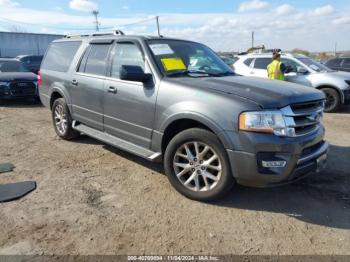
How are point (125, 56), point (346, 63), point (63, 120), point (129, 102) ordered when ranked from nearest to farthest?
point (129, 102)
point (125, 56)
point (63, 120)
point (346, 63)

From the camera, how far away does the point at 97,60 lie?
5305 mm

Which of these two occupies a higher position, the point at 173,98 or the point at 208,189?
the point at 173,98

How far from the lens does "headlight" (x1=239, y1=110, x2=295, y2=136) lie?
3.37m

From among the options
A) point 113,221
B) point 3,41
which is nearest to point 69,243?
point 113,221

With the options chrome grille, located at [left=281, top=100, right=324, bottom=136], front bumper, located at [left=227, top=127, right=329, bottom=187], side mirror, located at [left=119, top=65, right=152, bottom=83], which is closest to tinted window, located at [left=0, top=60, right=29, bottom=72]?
side mirror, located at [left=119, top=65, right=152, bottom=83]

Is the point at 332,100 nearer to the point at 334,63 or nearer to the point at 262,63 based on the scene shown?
the point at 262,63

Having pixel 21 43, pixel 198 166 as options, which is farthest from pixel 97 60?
pixel 21 43

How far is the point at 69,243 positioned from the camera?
10.2ft

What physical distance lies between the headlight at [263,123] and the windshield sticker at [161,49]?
5.44ft

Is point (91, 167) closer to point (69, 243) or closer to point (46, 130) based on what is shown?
point (69, 243)

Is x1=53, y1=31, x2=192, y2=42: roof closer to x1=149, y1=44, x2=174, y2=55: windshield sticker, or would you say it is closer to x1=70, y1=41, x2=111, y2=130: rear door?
x1=70, y1=41, x2=111, y2=130: rear door

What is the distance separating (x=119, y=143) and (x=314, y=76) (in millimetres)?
7799

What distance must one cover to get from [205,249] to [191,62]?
2630 millimetres

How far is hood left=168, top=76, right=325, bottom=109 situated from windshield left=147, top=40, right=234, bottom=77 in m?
0.27
